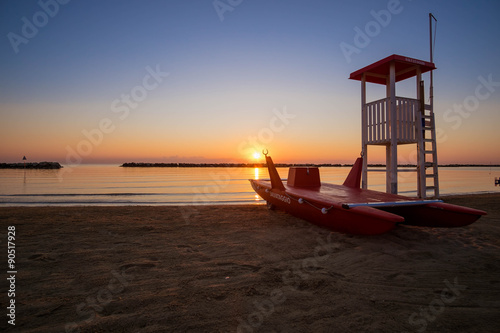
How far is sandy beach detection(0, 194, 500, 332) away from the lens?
2.55 meters

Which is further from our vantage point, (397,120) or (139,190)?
(139,190)

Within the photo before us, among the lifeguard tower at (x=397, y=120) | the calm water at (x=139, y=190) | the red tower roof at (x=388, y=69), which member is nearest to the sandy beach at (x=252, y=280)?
the lifeguard tower at (x=397, y=120)

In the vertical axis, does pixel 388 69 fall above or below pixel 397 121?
above

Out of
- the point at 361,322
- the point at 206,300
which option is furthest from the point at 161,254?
the point at 361,322

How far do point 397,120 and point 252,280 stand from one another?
25.0ft

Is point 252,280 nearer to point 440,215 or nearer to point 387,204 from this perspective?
point 387,204

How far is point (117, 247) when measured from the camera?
481 cm

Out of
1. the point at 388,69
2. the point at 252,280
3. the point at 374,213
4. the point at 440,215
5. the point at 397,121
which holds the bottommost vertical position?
the point at 252,280

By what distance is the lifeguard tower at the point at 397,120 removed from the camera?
28.0ft

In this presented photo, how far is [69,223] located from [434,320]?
24.6 ft

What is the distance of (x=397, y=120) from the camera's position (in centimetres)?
871

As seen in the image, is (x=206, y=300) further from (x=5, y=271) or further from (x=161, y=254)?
(x=5, y=271)

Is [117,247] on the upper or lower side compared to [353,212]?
lower

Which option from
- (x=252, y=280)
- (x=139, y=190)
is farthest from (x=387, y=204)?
(x=139, y=190)
